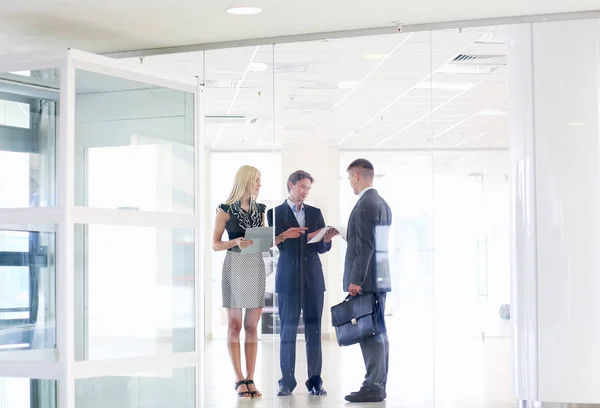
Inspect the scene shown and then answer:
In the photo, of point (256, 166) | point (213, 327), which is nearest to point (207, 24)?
point (256, 166)

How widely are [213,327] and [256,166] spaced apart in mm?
1404

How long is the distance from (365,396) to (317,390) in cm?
40

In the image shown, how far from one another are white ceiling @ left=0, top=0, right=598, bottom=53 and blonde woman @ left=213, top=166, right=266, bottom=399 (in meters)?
1.33

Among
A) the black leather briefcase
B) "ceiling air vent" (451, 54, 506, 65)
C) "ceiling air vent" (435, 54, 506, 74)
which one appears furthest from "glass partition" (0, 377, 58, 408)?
"ceiling air vent" (451, 54, 506, 65)

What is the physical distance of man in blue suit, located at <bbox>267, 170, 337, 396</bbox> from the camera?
7246 mm

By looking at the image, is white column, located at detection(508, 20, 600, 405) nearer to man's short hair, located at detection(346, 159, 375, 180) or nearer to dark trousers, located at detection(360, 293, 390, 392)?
dark trousers, located at detection(360, 293, 390, 392)

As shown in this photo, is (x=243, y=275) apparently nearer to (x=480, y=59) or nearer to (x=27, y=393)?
(x=27, y=393)

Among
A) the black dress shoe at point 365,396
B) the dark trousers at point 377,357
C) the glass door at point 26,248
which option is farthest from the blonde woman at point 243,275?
the glass door at point 26,248

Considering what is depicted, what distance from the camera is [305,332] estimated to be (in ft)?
23.9

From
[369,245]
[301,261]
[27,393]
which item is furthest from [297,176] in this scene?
[27,393]

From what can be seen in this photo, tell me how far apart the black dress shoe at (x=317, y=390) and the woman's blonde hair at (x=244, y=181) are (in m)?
1.63

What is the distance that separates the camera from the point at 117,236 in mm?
5746

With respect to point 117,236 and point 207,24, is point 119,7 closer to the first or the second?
point 207,24

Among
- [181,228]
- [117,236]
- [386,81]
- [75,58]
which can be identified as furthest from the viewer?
[386,81]
